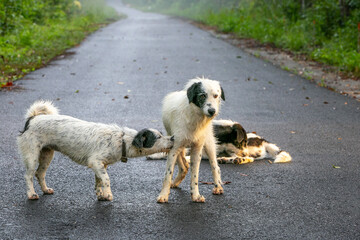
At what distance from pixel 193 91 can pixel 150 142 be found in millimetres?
637

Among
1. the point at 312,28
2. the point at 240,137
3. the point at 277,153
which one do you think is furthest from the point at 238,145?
the point at 312,28

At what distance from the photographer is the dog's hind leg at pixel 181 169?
5548mm

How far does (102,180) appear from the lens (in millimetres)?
4898

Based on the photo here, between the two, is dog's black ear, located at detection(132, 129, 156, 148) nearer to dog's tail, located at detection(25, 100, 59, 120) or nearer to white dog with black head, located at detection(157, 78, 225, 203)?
white dog with black head, located at detection(157, 78, 225, 203)

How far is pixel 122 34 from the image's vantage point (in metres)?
25.5

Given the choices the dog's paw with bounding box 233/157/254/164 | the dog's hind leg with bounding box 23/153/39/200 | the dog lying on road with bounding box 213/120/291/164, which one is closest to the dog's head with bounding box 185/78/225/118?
the dog's hind leg with bounding box 23/153/39/200

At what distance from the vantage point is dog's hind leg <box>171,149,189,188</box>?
555 cm

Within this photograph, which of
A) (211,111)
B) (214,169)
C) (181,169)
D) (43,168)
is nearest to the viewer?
(211,111)

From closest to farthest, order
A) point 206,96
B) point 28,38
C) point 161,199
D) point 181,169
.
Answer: point 206,96 → point 161,199 → point 181,169 → point 28,38

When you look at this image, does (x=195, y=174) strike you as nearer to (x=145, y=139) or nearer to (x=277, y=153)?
(x=145, y=139)

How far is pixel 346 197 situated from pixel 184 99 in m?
1.89

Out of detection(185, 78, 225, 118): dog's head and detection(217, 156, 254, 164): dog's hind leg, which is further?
detection(217, 156, 254, 164): dog's hind leg

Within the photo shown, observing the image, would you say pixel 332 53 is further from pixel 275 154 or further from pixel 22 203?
pixel 22 203

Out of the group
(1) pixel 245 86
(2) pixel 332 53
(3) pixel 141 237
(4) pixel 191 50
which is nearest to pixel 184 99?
(3) pixel 141 237
